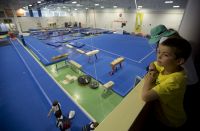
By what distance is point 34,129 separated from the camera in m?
2.96

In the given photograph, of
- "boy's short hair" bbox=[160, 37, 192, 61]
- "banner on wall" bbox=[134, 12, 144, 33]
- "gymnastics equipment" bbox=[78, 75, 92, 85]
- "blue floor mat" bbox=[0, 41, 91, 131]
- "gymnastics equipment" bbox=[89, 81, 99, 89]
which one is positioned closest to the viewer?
"boy's short hair" bbox=[160, 37, 192, 61]

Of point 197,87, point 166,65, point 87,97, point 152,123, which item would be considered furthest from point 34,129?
point 197,87

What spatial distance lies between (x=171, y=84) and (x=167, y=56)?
0.24m

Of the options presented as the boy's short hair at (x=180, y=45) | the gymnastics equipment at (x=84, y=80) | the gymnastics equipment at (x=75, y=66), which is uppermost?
the boy's short hair at (x=180, y=45)

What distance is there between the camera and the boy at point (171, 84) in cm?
96

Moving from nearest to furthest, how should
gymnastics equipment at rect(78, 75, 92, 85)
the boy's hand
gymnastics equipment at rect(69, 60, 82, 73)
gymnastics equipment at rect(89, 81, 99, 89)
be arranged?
the boy's hand, gymnastics equipment at rect(89, 81, 99, 89), gymnastics equipment at rect(78, 75, 92, 85), gymnastics equipment at rect(69, 60, 82, 73)

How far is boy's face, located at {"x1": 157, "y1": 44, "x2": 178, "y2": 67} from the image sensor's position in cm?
99

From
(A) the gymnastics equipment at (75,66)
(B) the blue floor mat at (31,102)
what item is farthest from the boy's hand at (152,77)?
(A) the gymnastics equipment at (75,66)

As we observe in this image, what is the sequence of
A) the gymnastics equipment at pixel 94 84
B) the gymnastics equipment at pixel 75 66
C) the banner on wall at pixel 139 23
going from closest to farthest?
the gymnastics equipment at pixel 94 84 → the gymnastics equipment at pixel 75 66 → the banner on wall at pixel 139 23

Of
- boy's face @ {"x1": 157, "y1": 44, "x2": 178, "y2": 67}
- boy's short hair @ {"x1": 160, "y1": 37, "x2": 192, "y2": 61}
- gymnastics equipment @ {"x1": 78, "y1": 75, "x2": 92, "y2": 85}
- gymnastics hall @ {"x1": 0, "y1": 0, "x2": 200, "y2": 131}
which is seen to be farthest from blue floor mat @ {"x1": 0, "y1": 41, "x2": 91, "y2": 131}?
boy's short hair @ {"x1": 160, "y1": 37, "x2": 192, "y2": 61}

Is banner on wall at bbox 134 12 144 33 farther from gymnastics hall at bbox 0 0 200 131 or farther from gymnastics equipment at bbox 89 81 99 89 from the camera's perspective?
gymnastics equipment at bbox 89 81 99 89

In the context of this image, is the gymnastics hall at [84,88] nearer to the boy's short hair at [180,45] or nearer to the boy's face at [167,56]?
the boy's face at [167,56]

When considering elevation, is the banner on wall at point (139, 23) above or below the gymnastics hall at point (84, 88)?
above

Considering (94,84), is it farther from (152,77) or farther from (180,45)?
(180,45)
